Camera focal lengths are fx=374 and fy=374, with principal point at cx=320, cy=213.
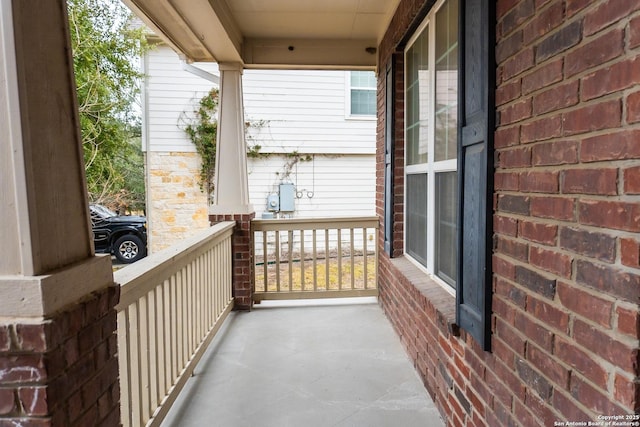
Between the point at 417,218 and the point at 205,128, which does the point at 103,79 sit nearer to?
the point at 205,128

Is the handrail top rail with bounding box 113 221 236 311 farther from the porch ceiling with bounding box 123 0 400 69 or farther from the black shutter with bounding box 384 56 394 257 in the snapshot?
the porch ceiling with bounding box 123 0 400 69

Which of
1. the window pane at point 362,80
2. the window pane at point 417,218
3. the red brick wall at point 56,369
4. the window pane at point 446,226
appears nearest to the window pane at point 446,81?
the window pane at point 446,226

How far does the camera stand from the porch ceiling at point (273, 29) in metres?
2.92

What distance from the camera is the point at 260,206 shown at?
7504mm

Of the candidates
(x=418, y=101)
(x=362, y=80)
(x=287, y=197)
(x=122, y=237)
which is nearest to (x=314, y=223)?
(x=418, y=101)

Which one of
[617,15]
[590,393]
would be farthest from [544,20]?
[590,393]

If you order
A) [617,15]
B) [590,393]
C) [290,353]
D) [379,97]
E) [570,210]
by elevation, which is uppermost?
[379,97]

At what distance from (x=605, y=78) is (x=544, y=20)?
14.1 inches

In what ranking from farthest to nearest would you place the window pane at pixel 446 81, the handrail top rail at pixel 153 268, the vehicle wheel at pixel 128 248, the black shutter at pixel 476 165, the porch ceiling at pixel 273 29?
1. the vehicle wheel at pixel 128 248
2. the porch ceiling at pixel 273 29
3. the window pane at pixel 446 81
4. the handrail top rail at pixel 153 268
5. the black shutter at pixel 476 165

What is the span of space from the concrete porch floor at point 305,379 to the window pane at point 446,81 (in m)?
1.50

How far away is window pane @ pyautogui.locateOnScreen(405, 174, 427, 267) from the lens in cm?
275

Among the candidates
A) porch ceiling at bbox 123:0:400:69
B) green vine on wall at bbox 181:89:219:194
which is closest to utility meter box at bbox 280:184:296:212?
green vine on wall at bbox 181:89:219:194

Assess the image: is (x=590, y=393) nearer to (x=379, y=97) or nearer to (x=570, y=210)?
(x=570, y=210)

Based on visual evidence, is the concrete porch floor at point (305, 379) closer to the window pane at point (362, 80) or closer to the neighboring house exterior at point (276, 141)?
the neighboring house exterior at point (276, 141)
